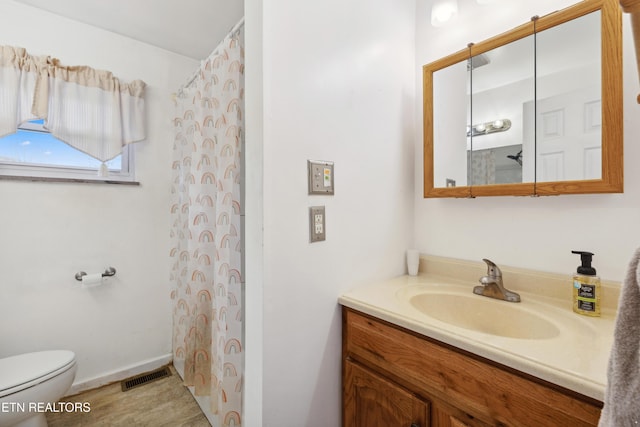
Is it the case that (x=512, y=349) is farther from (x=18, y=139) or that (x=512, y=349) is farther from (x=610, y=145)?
(x=18, y=139)

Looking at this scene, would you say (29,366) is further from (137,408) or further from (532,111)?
(532,111)

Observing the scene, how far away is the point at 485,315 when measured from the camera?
98 centimetres

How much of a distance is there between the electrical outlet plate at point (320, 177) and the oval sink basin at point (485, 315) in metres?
0.53

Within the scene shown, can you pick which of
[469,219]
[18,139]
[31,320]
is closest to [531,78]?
[469,219]

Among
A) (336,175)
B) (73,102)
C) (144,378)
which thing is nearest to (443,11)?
(336,175)

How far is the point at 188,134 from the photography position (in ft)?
5.41

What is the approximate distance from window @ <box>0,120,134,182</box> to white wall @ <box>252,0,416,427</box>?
1525 mm

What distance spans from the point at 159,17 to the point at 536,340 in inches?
94.0

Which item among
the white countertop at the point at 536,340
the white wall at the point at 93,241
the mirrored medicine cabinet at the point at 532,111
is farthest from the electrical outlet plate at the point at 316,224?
the white wall at the point at 93,241

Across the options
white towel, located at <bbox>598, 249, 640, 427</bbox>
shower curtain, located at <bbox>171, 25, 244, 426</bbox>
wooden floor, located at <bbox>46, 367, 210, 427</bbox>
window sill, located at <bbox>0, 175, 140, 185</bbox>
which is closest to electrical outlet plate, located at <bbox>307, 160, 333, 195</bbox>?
shower curtain, located at <bbox>171, 25, 244, 426</bbox>

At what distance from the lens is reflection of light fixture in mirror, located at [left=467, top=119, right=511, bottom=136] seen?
1.06 metres

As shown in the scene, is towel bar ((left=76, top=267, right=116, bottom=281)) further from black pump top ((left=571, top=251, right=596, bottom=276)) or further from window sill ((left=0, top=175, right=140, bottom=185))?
black pump top ((left=571, top=251, right=596, bottom=276))

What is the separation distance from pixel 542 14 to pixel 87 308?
2.79m

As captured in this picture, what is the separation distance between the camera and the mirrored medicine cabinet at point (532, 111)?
2.78 ft
